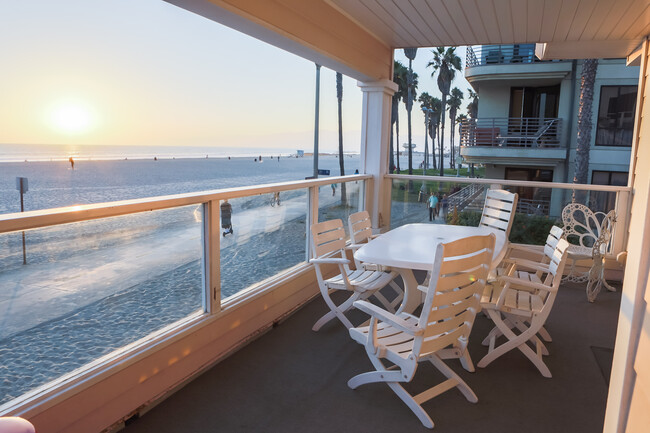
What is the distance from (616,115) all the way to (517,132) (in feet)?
9.49

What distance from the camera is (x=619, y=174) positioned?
11.8 meters

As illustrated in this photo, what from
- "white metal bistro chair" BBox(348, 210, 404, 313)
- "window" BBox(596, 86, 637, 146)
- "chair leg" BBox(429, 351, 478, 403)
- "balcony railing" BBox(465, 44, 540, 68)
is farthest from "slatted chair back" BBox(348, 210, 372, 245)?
"balcony railing" BBox(465, 44, 540, 68)

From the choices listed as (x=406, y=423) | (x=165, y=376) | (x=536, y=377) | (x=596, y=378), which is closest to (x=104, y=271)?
(x=165, y=376)

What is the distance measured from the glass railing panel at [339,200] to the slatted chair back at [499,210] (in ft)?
5.06

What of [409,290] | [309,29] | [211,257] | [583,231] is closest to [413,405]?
[409,290]

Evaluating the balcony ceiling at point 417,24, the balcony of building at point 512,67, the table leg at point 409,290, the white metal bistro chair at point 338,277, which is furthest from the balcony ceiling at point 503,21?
the balcony of building at point 512,67

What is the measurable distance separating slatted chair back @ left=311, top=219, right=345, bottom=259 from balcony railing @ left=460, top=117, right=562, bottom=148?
1072 centimetres

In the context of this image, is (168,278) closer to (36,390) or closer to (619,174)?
(36,390)

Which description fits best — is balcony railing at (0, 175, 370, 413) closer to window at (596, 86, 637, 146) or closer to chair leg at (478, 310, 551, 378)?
chair leg at (478, 310, 551, 378)

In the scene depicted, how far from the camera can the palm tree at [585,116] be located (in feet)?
32.7

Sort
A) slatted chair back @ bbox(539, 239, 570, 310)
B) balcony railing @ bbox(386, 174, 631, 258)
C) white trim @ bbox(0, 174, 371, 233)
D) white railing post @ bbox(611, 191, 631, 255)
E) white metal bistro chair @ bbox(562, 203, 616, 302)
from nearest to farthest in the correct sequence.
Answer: white trim @ bbox(0, 174, 371, 233), slatted chair back @ bbox(539, 239, 570, 310), white metal bistro chair @ bbox(562, 203, 616, 302), white railing post @ bbox(611, 191, 631, 255), balcony railing @ bbox(386, 174, 631, 258)

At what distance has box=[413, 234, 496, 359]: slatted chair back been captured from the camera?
7.34 feet

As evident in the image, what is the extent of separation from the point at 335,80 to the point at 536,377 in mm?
23408

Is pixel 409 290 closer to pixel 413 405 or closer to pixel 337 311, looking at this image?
pixel 337 311
